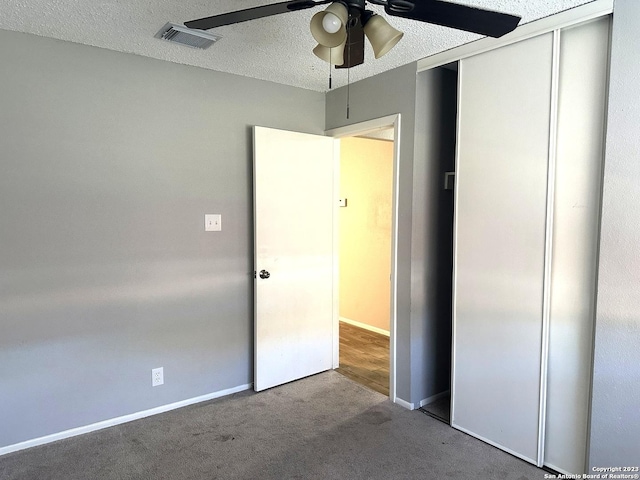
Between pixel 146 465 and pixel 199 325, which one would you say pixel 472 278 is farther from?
pixel 146 465

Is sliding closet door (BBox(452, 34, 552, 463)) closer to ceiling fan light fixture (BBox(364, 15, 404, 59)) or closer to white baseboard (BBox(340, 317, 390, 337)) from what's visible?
ceiling fan light fixture (BBox(364, 15, 404, 59))

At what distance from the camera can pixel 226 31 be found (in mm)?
2365

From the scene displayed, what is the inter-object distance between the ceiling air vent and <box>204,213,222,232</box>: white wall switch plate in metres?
1.11

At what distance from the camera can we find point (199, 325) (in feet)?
9.96

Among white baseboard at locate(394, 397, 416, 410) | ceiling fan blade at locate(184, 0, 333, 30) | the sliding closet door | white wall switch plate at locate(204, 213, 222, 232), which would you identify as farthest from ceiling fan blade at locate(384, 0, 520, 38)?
white baseboard at locate(394, 397, 416, 410)

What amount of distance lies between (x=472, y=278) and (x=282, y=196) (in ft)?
4.96

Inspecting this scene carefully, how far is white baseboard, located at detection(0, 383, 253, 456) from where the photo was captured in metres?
2.44

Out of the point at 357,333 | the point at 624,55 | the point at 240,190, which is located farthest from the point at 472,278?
the point at 357,333

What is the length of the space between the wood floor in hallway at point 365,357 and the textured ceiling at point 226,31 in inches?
95.1

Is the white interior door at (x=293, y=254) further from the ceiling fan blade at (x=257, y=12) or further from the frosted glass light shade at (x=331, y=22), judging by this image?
the frosted glass light shade at (x=331, y=22)

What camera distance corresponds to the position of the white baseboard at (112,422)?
8.00 feet

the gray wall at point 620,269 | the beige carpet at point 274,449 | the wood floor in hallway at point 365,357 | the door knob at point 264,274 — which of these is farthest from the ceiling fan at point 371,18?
A: the wood floor in hallway at point 365,357

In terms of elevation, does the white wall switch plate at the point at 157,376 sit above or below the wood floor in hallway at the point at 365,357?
above

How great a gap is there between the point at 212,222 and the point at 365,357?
79.9 inches
